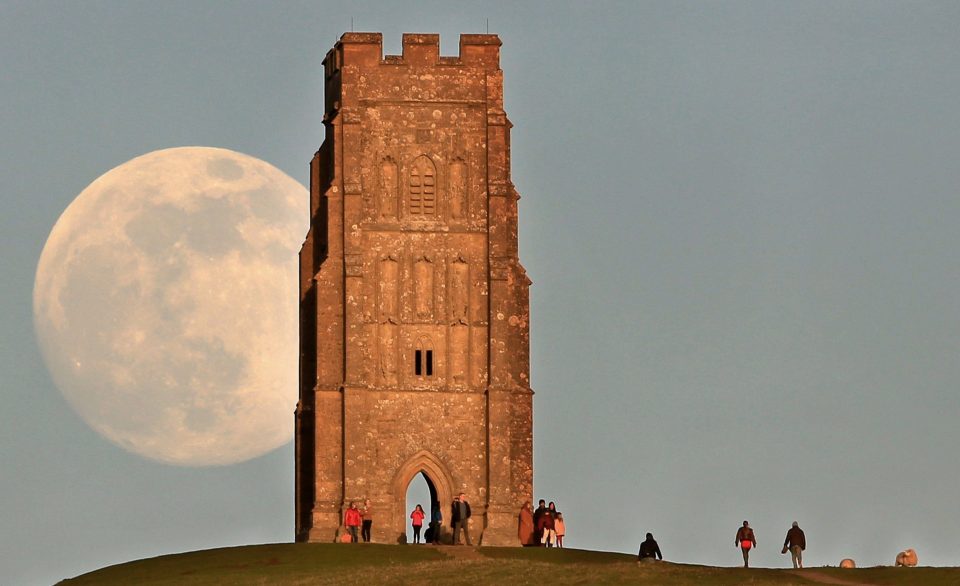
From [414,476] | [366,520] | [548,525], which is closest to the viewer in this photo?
[548,525]

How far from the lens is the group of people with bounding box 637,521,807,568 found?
81938 millimetres

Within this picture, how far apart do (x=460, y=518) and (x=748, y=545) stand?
11614mm

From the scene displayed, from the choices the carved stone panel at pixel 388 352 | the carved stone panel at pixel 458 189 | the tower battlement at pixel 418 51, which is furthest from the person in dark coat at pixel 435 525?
the tower battlement at pixel 418 51

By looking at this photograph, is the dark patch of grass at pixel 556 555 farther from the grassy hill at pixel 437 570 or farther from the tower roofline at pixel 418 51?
the tower roofline at pixel 418 51

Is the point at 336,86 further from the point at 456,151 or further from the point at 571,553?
the point at 571,553

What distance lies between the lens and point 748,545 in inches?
3268

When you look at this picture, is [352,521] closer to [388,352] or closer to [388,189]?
[388,352]

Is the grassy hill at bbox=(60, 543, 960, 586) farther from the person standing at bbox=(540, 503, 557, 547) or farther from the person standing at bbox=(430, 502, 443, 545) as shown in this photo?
the person standing at bbox=(430, 502, 443, 545)

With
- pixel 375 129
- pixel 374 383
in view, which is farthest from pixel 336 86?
pixel 374 383

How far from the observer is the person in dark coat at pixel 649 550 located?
81.8m

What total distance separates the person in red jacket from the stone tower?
308 centimetres

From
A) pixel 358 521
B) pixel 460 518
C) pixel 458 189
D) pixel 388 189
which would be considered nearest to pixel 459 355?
pixel 458 189

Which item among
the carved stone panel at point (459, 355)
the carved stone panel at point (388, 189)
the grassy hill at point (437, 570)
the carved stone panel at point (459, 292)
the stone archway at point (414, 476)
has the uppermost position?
the carved stone panel at point (388, 189)

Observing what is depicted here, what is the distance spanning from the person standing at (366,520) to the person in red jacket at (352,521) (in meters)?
0.63
